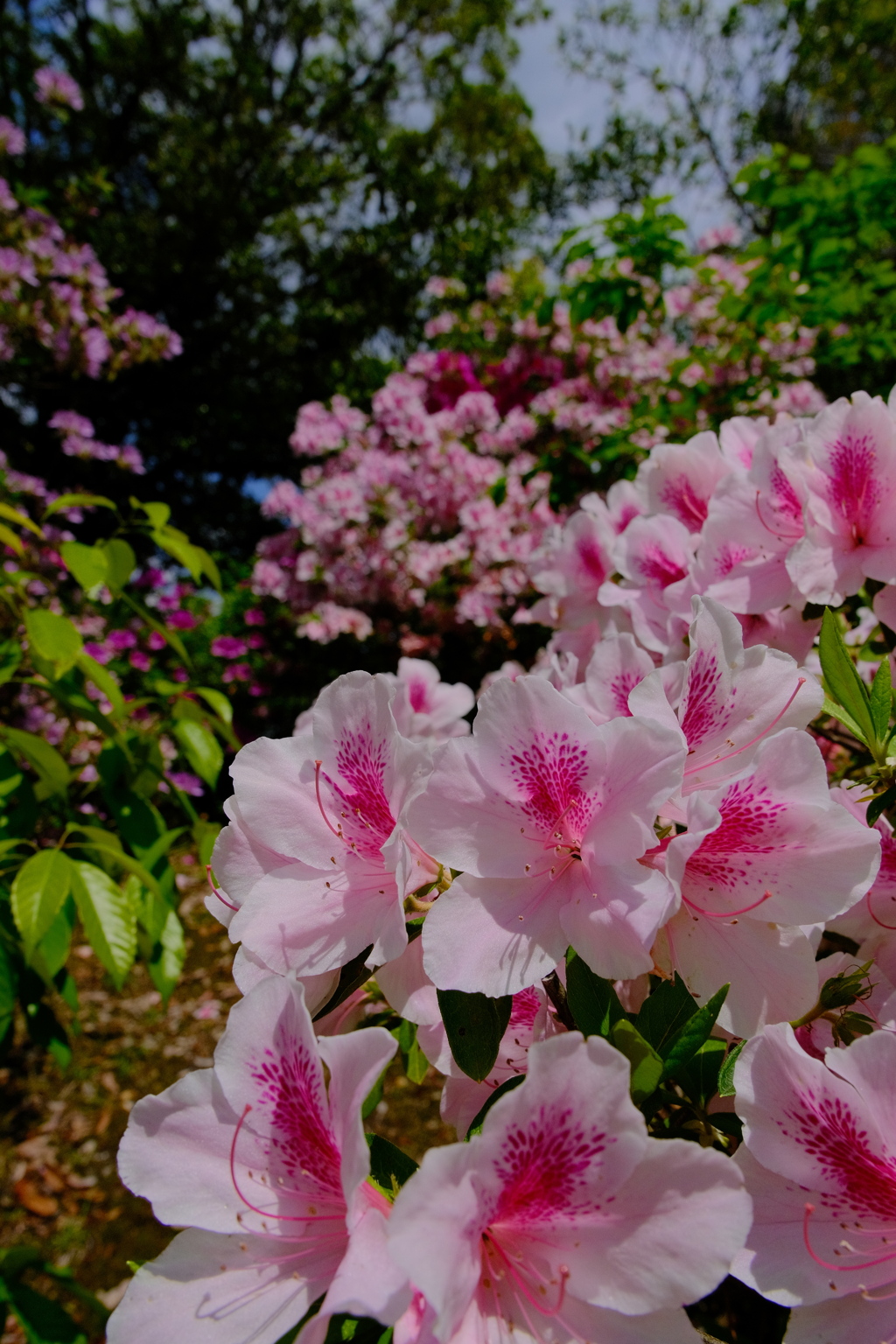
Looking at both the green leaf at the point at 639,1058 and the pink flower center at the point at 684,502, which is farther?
the pink flower center at the point at 684,502

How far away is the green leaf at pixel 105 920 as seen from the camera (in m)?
1.36

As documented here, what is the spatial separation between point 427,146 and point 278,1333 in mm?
13341

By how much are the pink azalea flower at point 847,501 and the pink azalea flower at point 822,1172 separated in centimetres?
63

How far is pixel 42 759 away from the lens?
59.4 inches

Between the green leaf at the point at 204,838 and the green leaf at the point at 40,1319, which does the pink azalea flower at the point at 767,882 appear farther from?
the green leaf at the point at 40,1319

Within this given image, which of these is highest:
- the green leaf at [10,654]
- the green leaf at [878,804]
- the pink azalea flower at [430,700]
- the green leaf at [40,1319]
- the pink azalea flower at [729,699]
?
the green leaf at [10,654]

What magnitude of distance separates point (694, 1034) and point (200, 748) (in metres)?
1.35

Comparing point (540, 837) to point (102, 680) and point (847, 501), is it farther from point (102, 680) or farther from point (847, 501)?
point (102, 680)

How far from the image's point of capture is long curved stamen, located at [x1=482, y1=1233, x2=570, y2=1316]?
1.74ft

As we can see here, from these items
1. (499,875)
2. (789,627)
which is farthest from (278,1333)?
(789,627)

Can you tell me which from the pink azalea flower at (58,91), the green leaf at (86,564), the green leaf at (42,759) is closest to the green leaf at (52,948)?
the green leaf at (42,759)

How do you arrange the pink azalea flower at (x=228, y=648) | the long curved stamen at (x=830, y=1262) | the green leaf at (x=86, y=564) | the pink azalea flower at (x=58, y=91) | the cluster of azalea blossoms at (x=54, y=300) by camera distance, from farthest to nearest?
the pink azalea flower at (x=228, y=648) < the pink azalea flower at (x=58, y=91) < the cluster of azalea blossoms at (x=54, y=300) < the green leaf at (x=86, y=564) < the long curved stamen at (x=830, y=1262)

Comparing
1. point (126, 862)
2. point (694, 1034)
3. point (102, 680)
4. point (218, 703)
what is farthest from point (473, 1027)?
point (218, 703)

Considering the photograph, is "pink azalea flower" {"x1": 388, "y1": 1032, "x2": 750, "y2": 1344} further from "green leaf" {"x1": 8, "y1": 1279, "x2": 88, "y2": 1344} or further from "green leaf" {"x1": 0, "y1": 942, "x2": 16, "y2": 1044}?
"green leaf" {"x1": 8, "y1": 1279, "x2": 88, "y2": 1344}
